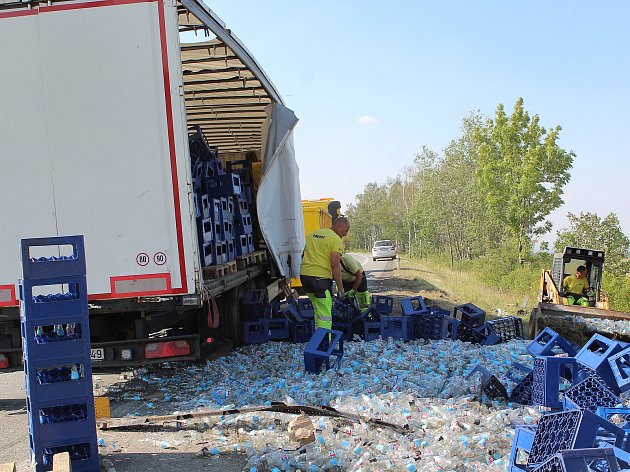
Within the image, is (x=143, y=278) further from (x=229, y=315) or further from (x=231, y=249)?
(x=229, y=315)

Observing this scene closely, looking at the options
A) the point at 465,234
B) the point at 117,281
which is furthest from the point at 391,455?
the point at 465,234

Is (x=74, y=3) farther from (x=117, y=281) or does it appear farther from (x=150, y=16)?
(x=117, y=281)

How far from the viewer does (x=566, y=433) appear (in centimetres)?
326

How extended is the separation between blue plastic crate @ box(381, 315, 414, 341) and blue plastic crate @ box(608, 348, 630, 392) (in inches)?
136

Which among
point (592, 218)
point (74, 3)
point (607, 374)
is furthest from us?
point (592, 218)

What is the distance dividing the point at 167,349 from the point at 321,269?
2.72m

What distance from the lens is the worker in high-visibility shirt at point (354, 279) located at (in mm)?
10430

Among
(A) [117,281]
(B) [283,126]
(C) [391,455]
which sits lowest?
(C) [391,455]

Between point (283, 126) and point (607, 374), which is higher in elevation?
point (283, 126)

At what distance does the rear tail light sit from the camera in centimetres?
605

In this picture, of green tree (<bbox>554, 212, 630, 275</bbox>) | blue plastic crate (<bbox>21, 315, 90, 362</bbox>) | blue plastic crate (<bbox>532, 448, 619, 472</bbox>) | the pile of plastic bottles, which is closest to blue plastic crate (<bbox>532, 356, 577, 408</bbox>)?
the pile of plastic bottles

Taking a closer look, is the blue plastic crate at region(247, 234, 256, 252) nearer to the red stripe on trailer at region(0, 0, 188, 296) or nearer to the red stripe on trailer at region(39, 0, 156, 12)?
the red stripe on trailer at region(0, 0, 188, 296)

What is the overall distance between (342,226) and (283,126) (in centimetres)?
175

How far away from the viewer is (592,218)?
106 ft
